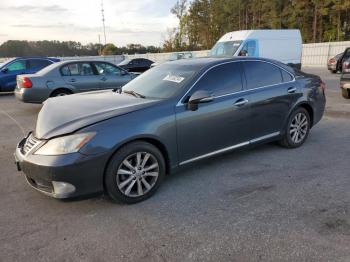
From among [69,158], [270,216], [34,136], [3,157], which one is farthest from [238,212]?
[3,157]

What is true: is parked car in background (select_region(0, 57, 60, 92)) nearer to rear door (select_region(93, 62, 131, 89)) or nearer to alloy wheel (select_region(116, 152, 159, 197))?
rear door (select_region(93, 62, 131, 89))

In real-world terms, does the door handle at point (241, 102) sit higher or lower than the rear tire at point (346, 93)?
higher

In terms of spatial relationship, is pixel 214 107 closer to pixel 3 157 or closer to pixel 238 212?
pixel 238 212

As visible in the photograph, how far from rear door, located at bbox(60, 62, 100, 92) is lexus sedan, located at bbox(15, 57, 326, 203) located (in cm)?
517

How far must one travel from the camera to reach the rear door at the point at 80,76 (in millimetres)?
9703

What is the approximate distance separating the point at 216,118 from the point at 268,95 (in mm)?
1130

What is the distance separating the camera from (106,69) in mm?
10430

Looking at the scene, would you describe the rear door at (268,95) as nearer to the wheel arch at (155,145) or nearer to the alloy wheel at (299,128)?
the alloy wheel at (299,128)

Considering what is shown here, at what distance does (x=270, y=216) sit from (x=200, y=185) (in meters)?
1.04

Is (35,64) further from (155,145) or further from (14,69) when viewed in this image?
(155,145)

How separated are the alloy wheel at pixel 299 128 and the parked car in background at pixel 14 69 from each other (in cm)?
1190

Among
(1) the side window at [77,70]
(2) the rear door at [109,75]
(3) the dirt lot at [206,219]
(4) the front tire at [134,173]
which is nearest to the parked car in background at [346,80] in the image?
(3) the dirt lot at [206,219]

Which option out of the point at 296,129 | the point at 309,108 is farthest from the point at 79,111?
the point at 309,108

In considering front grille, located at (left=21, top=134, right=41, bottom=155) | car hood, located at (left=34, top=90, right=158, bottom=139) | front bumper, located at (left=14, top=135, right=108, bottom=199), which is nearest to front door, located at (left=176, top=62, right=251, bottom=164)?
car hood, located at (left=34, top=90, right=158, bottom=139)
